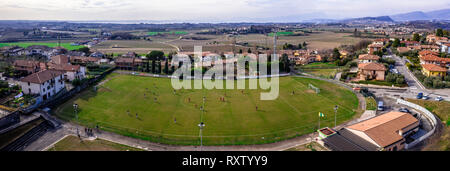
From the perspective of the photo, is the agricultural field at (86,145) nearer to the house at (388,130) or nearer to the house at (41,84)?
the house at (41,84)

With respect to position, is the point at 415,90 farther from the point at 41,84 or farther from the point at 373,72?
the point at 41,84

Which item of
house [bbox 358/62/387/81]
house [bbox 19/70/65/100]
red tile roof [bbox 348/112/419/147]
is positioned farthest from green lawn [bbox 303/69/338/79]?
house [bbox 19/70/65/100]

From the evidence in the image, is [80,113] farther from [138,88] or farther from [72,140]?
[138,88]

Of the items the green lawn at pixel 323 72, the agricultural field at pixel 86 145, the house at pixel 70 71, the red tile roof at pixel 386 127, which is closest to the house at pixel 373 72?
the green lawn at pixel 323 72

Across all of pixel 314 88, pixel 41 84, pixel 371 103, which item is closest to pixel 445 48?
pixel 314 88

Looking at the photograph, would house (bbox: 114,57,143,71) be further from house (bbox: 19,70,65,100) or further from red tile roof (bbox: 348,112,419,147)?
red tile roof (bbox: 348,112,419,147)

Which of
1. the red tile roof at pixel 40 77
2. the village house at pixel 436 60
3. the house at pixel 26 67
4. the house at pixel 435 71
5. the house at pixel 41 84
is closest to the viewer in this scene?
the house at pixel 41 84
